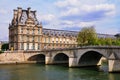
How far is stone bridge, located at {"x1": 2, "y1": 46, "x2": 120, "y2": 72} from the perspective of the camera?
186ft

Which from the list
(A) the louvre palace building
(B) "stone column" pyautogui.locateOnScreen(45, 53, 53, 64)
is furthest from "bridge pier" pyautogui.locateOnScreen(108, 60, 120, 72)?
(A) the louvre palace building

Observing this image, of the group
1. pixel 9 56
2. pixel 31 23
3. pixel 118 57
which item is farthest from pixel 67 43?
pixel 118 57

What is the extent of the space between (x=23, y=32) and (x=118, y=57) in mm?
54223

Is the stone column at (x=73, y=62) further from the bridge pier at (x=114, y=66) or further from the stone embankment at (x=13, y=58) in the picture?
the stone embankment at (x=13, y=58)

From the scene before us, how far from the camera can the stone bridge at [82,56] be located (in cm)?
5681

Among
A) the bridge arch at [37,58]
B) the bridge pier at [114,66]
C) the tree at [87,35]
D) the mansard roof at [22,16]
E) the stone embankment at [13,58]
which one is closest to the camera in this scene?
the bridge pier at [114,66]

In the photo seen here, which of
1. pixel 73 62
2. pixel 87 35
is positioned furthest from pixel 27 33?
pixel 73 62

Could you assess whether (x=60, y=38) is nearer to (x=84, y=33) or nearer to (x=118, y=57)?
(x=84, y=33)

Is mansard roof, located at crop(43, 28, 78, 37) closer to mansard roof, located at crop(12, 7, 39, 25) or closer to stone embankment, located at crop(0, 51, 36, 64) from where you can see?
mansard roof, located at crop(12, 7, 39, 25)

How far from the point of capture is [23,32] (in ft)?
340

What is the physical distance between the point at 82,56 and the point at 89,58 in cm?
464

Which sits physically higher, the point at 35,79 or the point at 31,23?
the point at 31,23

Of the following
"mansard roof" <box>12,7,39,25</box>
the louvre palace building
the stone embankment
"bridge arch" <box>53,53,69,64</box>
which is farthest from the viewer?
"mansard roof" <box>12,7,39,25</box>

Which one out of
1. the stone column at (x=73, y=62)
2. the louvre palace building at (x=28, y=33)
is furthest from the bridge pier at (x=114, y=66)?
the louvre palace building at (x=28, y=33)
